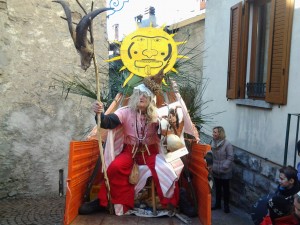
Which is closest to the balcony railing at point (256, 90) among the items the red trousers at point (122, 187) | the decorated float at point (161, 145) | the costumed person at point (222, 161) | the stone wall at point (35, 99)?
the costumed person at point (222, 161)

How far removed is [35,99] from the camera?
6281 mm

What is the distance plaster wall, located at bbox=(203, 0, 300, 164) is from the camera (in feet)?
16.6

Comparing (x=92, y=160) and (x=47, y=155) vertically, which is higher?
(x=92, y=160)

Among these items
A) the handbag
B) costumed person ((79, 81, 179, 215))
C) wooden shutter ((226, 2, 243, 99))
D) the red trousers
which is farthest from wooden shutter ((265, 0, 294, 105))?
the handbag

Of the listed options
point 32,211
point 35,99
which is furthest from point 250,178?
point 35,99

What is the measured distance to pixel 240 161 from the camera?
21.1 feet

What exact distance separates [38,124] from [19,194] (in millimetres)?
1169

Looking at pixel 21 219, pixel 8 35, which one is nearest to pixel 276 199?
pixel 21 219

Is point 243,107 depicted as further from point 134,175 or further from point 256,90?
point 134,175

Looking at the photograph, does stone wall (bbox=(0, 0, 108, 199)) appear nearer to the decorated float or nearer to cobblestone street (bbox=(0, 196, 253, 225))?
cobblestone street (bbox=(0, 196, 253, 225))

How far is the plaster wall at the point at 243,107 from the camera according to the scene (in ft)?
16.6

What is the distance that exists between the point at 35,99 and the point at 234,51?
3501mm

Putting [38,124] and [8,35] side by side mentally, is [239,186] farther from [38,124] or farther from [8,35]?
[8,35]

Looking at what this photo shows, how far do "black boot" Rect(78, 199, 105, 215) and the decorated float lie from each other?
56mm
